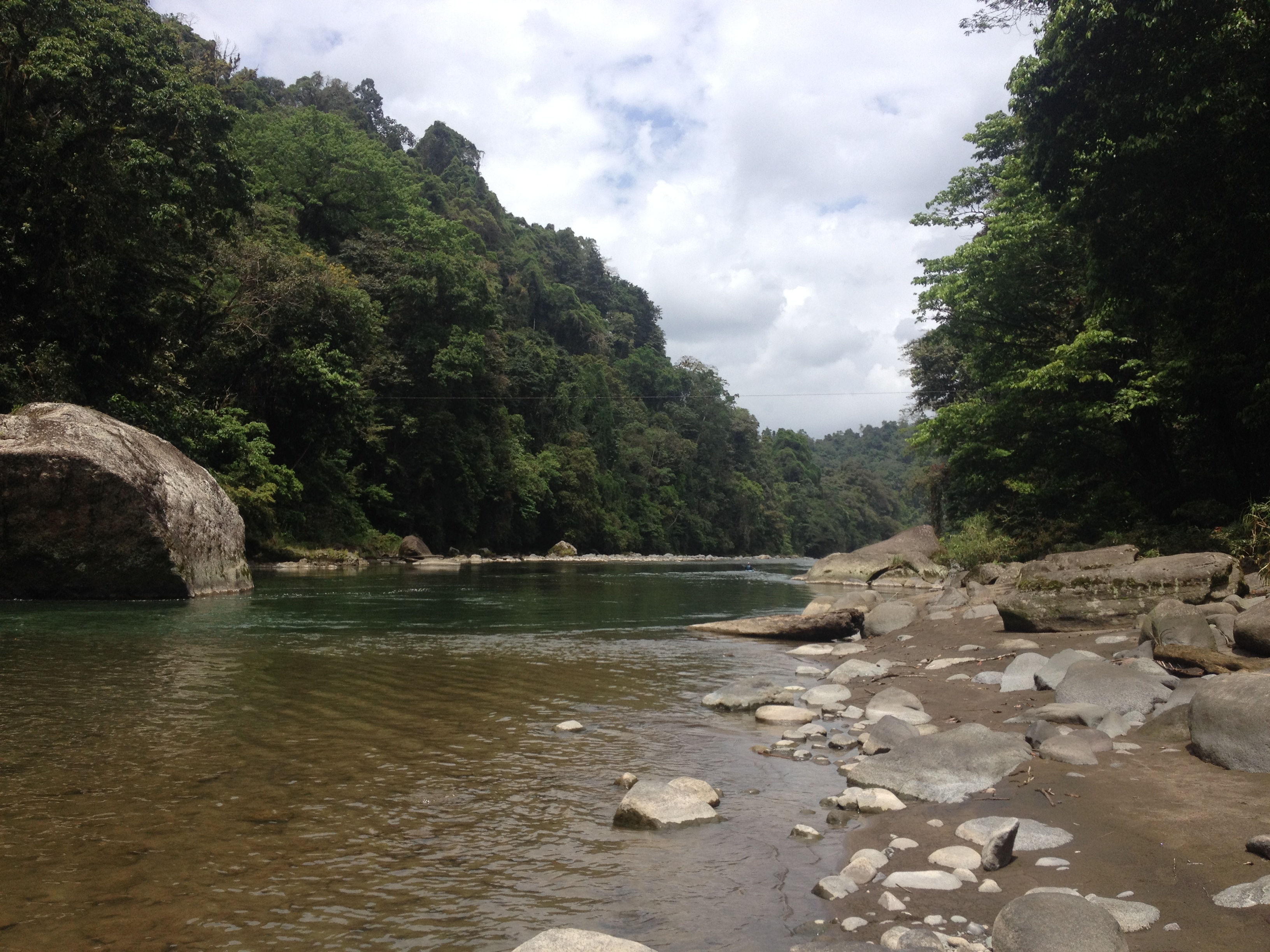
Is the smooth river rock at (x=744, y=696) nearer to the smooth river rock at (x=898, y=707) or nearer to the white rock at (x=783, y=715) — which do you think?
the white rock at (x=783, y=715)

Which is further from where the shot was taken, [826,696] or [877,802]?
[826,696]

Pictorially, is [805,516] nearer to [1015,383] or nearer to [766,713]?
[1015,383]

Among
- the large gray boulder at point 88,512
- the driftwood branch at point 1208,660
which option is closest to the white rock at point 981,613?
the driftwood branch at point 1208,660

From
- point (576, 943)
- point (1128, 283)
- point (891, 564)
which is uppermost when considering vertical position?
point (1128, 283)

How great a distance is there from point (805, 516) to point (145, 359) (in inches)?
3725

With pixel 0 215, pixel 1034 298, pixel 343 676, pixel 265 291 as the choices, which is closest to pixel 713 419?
pixel 265 291

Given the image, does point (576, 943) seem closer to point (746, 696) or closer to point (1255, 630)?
point (746, 696)

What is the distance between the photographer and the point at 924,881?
12.1ft

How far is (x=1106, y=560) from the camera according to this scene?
11.0 meters

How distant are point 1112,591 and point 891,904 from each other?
7.81 meters

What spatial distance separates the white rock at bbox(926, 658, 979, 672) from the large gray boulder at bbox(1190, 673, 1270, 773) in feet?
15.1

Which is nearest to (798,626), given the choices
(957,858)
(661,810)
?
(661,810)

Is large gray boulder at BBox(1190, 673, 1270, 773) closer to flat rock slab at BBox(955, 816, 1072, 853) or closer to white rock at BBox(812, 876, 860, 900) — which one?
flat rock slab at BBox(955, 816, 1072, 853)

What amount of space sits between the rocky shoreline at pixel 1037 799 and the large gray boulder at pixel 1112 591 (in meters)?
0.30
